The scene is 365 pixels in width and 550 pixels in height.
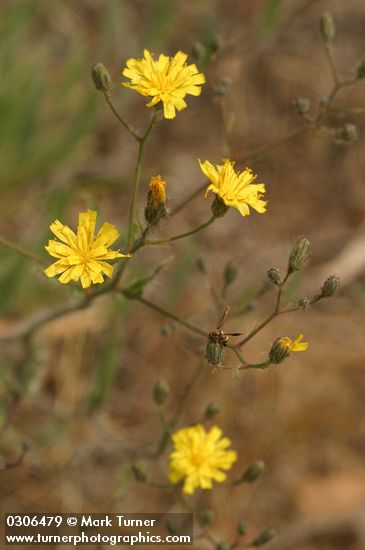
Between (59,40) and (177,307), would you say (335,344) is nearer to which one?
(177,307)

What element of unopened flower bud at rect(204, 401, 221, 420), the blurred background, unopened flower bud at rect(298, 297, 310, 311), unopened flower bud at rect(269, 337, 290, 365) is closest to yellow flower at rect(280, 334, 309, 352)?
unopened flower bud at rect(269, 337, 290, 365)

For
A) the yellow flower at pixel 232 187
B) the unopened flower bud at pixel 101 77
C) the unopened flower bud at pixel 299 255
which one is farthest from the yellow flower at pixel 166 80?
the unopened flower bud at pixel 299 255

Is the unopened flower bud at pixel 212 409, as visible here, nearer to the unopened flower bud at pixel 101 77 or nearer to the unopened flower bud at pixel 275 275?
the unopened flower bud at pixel 275 275

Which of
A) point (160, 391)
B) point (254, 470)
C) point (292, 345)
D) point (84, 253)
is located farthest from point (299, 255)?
point (254, 470)

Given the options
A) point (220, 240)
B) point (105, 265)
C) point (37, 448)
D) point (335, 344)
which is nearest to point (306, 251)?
point (105, 265)

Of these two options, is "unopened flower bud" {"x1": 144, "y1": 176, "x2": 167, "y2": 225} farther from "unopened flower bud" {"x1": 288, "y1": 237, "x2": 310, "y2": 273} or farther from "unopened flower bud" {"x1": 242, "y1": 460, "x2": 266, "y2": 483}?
"unopened flower bud" {"x1": 242, "y1": 460, "x2": 266, "y2": 483}
